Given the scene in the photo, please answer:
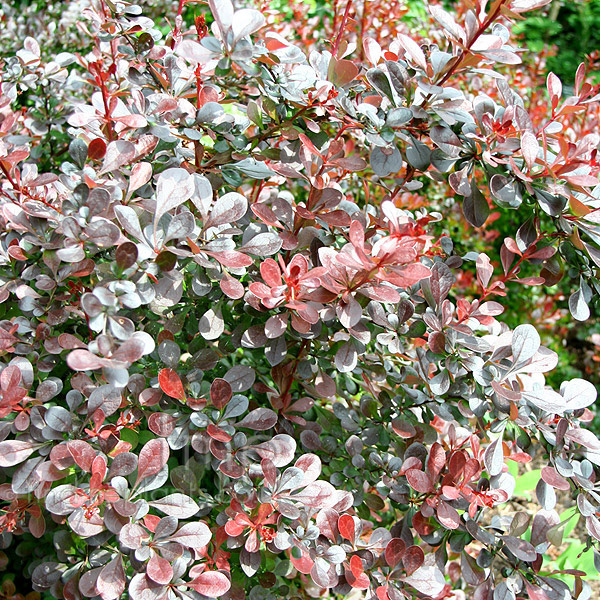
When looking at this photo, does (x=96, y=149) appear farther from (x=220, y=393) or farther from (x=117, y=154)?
(x=220, y=393)

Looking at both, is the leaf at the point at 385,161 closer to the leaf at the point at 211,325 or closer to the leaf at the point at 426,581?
the leaf at the point at 211,325

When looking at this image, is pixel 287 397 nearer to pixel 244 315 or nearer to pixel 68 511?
pixel 244 315

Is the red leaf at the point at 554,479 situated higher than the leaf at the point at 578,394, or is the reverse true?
the leaf at the point at 578,394

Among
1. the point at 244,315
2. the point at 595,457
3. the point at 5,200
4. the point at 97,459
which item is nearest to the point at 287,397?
the point at 244,315

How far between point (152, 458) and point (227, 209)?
469 mm

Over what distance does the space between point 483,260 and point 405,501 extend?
55cm

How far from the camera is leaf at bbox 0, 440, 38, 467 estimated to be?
1.01 meters

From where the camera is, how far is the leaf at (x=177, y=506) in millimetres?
1017

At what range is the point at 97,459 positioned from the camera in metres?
0.95

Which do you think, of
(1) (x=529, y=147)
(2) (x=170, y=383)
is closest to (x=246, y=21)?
(1) (x=529, y=147)

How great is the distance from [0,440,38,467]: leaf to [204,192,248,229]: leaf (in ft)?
1.75

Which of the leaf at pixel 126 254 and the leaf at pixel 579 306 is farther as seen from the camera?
the leaf at pixel 579 306

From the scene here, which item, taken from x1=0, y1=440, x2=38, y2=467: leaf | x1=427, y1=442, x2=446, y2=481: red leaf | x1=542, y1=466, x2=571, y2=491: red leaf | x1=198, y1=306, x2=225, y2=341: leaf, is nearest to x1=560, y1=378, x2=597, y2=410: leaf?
x1=542, y1=466, x2=571, y2=491: red leaf

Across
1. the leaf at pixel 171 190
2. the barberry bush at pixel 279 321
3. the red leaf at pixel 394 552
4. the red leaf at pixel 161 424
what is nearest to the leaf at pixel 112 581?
the barberry bush at pixel 279 321
